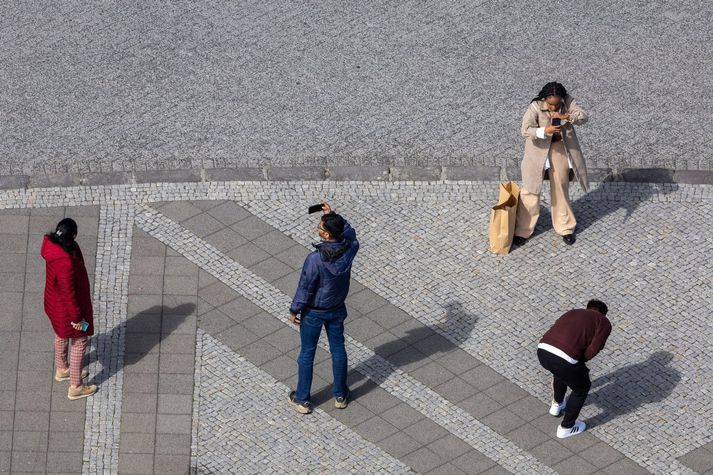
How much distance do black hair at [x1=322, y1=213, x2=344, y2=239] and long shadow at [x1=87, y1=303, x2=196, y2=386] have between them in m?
2.26

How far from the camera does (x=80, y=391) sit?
37.6ft

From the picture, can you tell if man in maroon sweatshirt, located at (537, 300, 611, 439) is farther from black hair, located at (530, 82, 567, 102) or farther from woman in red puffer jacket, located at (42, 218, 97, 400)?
woman in red puffer jacket, located at (42, 218, 97, 400)

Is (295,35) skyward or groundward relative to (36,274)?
skyward

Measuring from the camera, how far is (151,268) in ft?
41.9

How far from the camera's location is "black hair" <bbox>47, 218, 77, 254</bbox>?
429 inches

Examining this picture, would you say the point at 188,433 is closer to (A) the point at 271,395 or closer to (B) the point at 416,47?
(A) the point at 271,395

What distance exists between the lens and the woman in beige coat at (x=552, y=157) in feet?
40.9

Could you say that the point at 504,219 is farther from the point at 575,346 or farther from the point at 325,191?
the point at 575,346

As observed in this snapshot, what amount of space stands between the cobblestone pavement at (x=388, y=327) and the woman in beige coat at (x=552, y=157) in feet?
0.89

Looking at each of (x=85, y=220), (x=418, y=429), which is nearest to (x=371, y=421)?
(x=418, y=429)

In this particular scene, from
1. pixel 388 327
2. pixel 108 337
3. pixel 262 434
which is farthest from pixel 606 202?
pixel 108 337

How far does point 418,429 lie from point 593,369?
165cm

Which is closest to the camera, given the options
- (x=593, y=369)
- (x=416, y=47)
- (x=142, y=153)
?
(x=593, y=369)

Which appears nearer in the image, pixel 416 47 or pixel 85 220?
pixel 85 220
